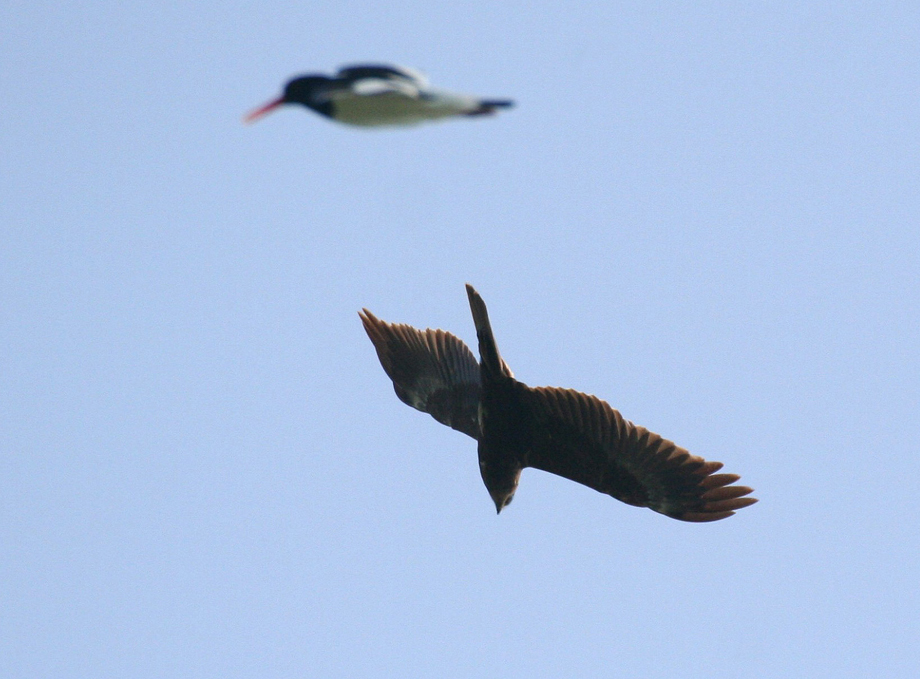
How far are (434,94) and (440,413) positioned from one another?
19.4 feet

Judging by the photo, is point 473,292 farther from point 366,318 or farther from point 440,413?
point 366,318

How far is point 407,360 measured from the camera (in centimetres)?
1095

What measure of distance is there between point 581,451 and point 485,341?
3.61 feet

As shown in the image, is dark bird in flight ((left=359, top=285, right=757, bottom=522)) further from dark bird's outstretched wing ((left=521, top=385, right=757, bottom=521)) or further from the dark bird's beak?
the dark bird's beak

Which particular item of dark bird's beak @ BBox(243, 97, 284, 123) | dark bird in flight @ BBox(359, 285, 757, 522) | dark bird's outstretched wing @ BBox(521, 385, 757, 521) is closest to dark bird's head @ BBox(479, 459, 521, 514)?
dark bird in flight @ BBox(359, 285, 757, 522)

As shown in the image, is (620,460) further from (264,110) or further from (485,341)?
(264,110)

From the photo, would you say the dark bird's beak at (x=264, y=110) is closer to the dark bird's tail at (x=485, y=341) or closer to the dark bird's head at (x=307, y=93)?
the dark bird's head at (x=307, y=93)

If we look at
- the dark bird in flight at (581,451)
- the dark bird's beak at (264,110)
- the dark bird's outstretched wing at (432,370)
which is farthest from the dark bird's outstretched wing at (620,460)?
the dark bird's beak at (264,110)

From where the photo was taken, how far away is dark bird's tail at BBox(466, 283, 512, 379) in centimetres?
889

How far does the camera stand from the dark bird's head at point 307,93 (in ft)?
16.2

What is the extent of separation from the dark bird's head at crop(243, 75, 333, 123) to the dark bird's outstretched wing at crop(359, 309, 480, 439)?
17.2 ft

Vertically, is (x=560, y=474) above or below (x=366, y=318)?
below

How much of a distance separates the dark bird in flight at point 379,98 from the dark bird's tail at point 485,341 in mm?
3975

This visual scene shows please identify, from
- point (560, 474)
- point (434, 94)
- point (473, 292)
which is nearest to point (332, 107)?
point (434, 94)
